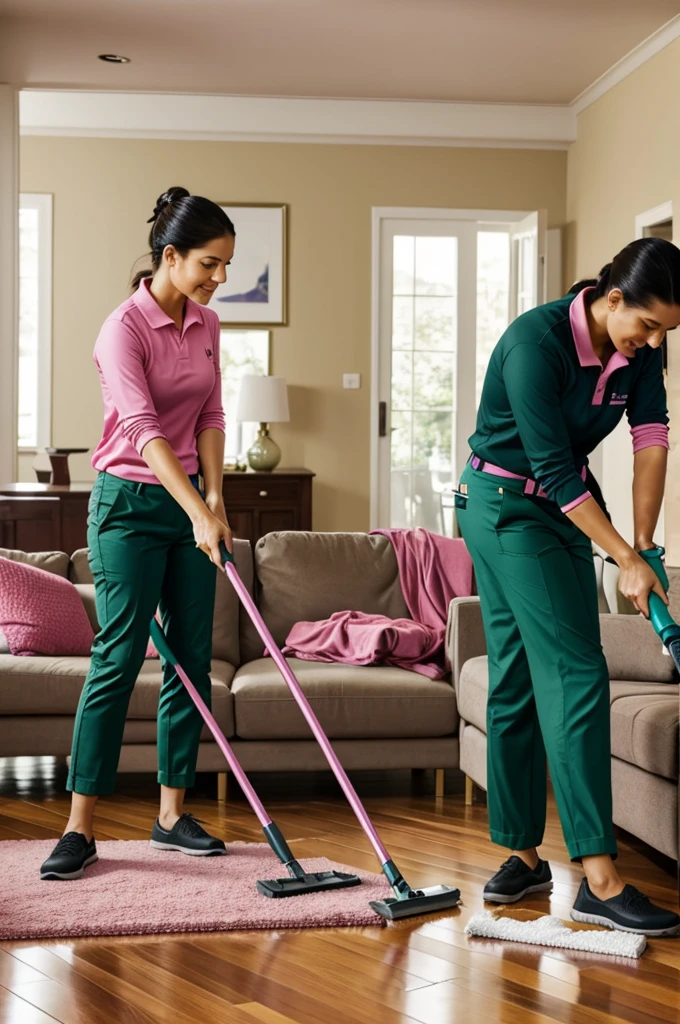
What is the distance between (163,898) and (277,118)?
588 centimetres

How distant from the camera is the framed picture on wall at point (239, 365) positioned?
7.57 meters

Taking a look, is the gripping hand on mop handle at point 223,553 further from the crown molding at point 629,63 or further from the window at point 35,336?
the window at point 35,336

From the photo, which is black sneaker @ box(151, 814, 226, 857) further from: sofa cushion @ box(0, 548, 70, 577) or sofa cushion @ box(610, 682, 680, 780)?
sofa cushion @ box(0, 548, 70, 577)

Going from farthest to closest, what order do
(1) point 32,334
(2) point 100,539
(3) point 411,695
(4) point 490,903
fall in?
(1) point 32,334, (3) point 411,695, (2) point 100,539, (4) point 490,903

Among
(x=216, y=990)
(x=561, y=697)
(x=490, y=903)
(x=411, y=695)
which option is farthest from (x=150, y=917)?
(x=411, y=695)

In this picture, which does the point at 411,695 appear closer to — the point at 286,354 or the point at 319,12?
the point at 319,12

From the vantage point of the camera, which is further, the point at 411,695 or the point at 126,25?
the point at 126,25

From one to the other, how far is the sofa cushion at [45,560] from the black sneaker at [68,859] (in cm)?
151

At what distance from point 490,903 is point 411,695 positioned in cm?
108

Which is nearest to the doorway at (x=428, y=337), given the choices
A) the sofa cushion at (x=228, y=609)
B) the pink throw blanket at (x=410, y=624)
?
the pink throw blanket at (x=410, y=624)

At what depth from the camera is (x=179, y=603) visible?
2.81 meters

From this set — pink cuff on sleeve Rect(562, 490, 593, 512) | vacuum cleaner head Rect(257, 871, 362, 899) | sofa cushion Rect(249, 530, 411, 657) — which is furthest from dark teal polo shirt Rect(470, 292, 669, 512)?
sofa cushion Rect(249, 530, 411, 657)

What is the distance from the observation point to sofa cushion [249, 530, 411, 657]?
13.4 feet

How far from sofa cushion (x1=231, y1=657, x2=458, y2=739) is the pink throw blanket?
0.13m
